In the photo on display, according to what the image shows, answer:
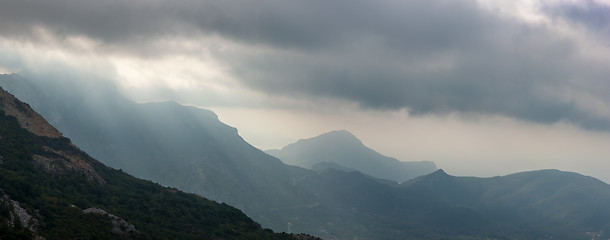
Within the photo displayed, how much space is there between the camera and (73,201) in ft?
459

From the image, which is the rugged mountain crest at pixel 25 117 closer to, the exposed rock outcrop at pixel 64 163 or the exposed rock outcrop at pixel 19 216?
the exposed rock outcrop at pixel 64 163

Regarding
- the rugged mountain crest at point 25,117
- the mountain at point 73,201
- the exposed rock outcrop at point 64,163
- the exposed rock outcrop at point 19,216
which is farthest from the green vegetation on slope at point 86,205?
the rugged mountain crest at point 25,117

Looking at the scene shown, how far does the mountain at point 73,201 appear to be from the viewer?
114 m

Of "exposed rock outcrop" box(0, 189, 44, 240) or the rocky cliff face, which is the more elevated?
the rocky cliff face

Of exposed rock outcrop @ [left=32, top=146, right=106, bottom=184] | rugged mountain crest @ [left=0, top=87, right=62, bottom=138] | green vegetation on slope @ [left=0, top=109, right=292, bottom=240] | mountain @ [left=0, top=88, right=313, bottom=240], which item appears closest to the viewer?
mountain @ [left=0, top=88, right=313, bottom=240]

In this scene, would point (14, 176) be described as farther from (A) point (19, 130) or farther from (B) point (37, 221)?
(A) point (19, 130)

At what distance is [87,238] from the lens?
11288cm

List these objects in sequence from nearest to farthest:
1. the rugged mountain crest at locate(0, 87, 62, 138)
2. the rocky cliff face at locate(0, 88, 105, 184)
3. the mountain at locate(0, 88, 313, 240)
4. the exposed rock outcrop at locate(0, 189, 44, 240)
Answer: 1. the exposed rock outcrop at locate(0, 189, 44, 240)
2. the mountain at locate(0, 88, 313, 240)
3. the rocky cliff face at locate(0, 88, 105, 184)
4. the rugged mountain crest at locate(0, 87, 62, 138)

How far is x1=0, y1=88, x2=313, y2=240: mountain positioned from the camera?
114 metres

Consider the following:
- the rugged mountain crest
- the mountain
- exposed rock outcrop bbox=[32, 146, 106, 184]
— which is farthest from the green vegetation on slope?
the rugged mountain crest

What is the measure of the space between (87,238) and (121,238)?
14.1 m

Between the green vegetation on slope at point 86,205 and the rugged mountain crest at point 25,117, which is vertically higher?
the rugged mountain crest at point 25,117

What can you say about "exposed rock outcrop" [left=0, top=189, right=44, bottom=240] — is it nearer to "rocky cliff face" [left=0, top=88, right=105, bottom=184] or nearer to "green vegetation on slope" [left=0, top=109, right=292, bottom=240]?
"green vegetation on slope" [left=0, top=109, right=292, bottom=240]

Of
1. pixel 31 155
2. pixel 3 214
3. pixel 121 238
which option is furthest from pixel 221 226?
pixel 3 214
